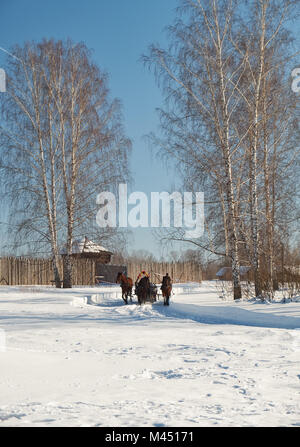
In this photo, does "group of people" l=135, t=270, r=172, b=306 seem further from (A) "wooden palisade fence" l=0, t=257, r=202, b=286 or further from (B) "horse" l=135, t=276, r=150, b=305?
(A) "wooden palisade fence" l=0, t=257, r=202, b=286

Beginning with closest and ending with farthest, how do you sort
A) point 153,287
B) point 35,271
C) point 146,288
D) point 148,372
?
point 148,372
point 146,288
point 153,287
point 35,271

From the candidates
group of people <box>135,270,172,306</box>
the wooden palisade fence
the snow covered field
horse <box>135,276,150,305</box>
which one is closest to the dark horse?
group of people <box>135,270,172,306</box>

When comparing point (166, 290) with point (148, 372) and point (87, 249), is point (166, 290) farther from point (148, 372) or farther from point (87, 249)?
point (148, 372)

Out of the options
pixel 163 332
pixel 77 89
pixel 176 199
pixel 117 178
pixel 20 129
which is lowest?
pixel 163 332

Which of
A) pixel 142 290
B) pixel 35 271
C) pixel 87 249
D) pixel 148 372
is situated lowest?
pixel 148 372

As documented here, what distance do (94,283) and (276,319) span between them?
64.0 feet

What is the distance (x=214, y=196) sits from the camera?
1842 cm

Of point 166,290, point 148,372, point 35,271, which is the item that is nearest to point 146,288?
point 166,290

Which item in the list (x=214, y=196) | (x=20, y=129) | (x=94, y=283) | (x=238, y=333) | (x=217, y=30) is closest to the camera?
(x=238, y=333)

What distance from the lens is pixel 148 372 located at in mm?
6582

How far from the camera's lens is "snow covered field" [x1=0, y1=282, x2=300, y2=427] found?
14.8 feet

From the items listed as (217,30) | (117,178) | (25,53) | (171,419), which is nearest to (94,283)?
(117,178)

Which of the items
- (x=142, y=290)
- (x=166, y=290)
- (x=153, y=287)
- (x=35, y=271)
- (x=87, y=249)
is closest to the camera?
(x=166, y=290)
